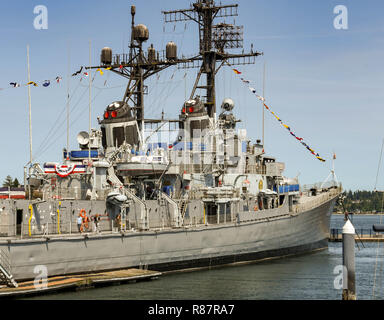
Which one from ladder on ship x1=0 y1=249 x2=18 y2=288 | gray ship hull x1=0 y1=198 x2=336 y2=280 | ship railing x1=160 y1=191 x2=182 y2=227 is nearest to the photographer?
ladder on ship x1=0 y1=249 x2=18 y2=288

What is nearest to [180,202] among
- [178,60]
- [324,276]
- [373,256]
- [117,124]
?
[117,124]

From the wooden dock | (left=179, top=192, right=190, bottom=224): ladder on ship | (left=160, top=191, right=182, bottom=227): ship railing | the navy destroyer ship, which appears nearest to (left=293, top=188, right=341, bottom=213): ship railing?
the navy destroyer ship

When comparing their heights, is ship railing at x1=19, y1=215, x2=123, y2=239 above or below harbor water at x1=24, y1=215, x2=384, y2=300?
above

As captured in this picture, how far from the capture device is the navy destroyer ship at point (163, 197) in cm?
2642

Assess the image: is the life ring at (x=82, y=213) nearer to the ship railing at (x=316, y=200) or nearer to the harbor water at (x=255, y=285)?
the harbor water at (x=255, y=285)

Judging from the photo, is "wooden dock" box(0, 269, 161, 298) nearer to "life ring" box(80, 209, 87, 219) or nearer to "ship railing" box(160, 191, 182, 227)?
"life ring" box(80, 209, 87, 219)

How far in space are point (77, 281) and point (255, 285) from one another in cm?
851

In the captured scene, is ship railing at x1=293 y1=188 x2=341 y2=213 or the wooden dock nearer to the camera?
the wooden dock

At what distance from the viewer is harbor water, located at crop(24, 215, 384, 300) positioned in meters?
24.8

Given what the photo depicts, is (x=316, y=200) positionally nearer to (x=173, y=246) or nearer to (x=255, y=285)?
(x=173, y=246)

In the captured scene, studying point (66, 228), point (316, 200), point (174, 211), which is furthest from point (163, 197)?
point (316, 200)

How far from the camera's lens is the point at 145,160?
103 feet

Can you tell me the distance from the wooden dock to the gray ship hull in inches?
24.1
